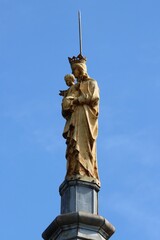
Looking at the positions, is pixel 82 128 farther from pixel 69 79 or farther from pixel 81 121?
pixel 69 79

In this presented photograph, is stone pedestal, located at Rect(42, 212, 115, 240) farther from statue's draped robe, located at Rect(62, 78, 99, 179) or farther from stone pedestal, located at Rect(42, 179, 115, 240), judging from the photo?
statue's draped robe, located at Rect(62, 78, 99, 179)

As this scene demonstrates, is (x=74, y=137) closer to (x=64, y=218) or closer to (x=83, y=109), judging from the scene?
(x=83, y=109)

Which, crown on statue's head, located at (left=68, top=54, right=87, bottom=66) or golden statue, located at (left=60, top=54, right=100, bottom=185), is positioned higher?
crown on statue's head, located at (left=68, top=54, right=87, bottom=66)

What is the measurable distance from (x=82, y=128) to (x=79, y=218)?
249cm

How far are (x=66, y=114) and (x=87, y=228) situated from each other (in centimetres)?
318

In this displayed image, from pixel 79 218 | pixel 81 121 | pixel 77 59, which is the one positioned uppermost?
pixel 77 59

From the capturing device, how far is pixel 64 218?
18797 millimetres

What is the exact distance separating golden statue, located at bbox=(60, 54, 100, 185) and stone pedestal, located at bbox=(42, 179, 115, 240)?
8.9 inches

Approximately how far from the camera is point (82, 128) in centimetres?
2050

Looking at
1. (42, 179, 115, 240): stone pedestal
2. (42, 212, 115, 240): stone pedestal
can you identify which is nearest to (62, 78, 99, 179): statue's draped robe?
(42, 179, 115, 240): stone pedestal

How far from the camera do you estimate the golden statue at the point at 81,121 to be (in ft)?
65.5

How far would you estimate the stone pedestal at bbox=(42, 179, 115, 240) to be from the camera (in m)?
18.8

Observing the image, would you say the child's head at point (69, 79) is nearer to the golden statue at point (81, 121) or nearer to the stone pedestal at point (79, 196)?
the golden statue at point (81, 121)

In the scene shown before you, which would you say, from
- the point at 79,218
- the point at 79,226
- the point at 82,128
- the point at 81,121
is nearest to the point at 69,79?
the point at 81,121
